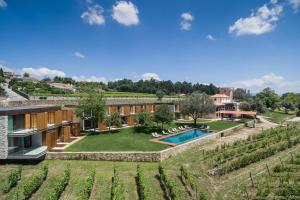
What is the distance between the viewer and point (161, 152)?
2080 centimetres

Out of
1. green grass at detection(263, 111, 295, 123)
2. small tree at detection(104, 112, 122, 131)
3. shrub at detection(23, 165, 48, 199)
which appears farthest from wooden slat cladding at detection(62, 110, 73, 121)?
green grass at detection(263, 111, 295, 123)

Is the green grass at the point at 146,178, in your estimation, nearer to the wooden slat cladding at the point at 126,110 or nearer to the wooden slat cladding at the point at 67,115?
the wooden slat cladding at the point at 67,115

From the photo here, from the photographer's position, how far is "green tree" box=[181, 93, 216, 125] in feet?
117

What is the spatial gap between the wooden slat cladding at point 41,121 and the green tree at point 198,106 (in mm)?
22293

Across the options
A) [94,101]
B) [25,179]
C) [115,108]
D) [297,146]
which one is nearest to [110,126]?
[115,108]

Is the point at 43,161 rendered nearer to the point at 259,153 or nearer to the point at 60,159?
the point at 60,159

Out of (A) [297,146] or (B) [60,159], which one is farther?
(A) [297,146]

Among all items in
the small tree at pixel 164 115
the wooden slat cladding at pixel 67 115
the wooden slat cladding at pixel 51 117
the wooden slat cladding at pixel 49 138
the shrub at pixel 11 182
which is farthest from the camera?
the small tree at pixel 164 115

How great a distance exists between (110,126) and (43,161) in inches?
556

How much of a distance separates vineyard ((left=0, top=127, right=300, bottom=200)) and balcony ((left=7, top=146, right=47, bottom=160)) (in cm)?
84

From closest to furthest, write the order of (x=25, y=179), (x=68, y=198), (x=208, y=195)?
(x=68, y=198) → (x=208, y=195) → (x=25, y=179)

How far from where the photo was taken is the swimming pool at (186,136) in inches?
1087

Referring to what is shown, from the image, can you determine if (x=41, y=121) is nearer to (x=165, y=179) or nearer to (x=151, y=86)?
(x=165, y=179)

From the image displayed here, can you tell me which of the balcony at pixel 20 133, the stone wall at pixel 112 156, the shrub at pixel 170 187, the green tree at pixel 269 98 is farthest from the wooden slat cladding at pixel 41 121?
the green tree at pixel 269 98
